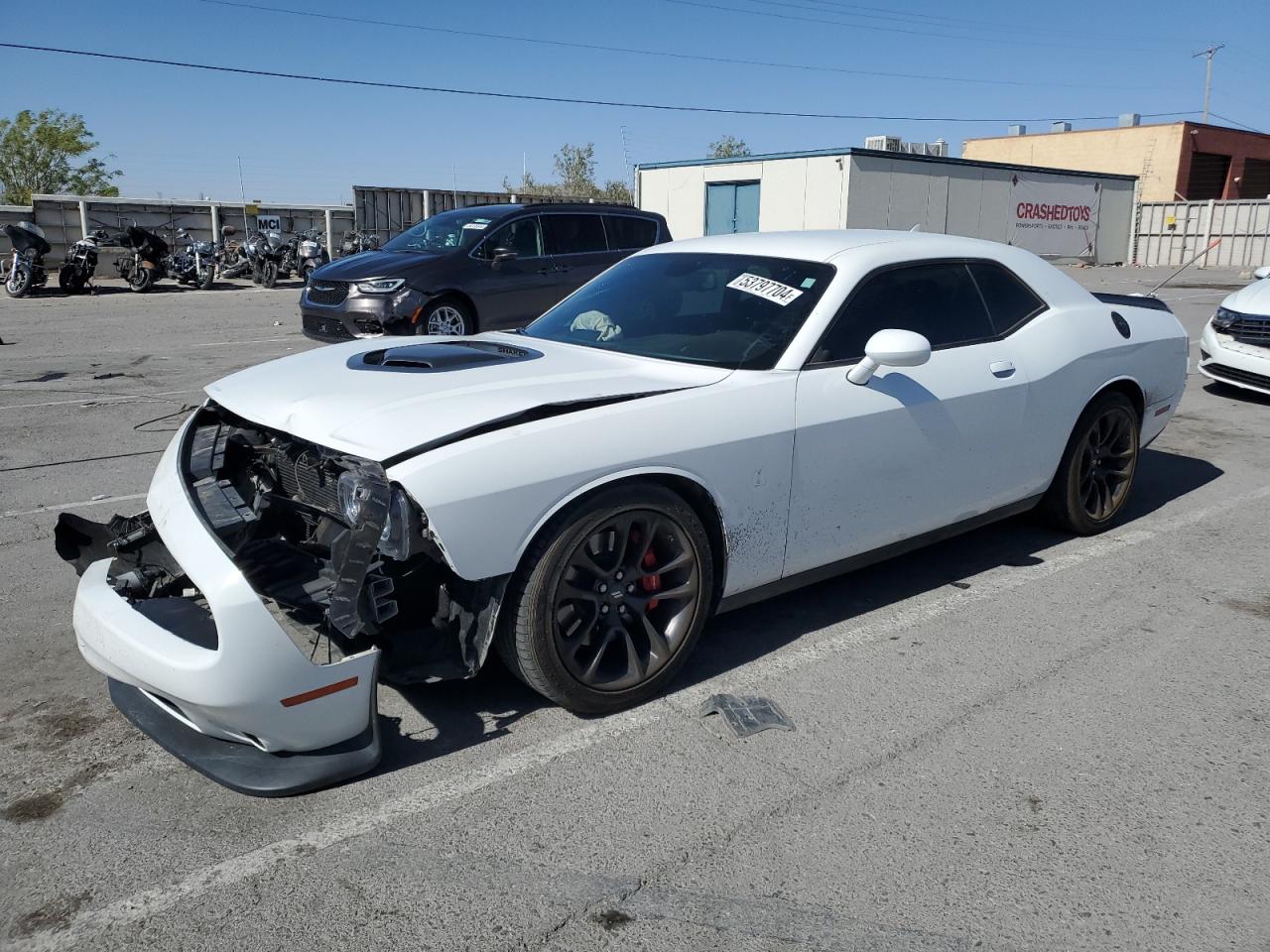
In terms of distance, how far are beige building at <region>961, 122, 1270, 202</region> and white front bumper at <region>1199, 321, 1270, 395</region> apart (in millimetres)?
39969

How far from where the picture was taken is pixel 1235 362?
9.45 metres

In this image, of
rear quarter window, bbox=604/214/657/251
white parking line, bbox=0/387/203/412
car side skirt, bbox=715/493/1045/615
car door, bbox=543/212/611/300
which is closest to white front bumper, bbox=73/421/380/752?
car side skirt, bbox=715/493/1045/615

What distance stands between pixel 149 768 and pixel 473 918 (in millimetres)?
1294

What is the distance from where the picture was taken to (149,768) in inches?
124

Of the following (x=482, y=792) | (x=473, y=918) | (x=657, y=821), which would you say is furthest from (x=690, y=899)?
(x=482, y=792)

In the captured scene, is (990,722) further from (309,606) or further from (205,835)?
(205,835)

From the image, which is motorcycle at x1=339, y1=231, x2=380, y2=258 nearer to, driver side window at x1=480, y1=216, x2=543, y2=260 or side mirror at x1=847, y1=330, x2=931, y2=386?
driver side window at x1=480, y1=216, x2=543, y2=260

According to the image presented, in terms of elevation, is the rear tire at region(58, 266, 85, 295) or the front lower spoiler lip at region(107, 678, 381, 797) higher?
the rear tire at region(58, 266, 85, 295)

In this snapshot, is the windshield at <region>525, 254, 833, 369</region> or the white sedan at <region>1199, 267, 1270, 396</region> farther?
the white sedan at <region>1199, 267, 1270, 396</region>

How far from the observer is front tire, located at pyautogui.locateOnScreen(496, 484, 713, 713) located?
3205 millimetres

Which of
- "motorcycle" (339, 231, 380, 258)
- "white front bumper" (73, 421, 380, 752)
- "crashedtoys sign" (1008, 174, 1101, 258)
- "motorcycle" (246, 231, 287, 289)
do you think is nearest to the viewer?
"white front bumper" (73, 421, 380, 752)

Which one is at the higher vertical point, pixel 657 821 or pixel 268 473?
pixel 268 473

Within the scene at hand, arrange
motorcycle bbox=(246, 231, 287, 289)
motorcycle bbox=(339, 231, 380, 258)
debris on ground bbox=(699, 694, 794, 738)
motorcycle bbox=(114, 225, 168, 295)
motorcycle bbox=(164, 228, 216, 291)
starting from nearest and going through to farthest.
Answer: debris on ground bbox=(699, 694, 794, 738) < motorcycle bbox=(114, 225, 168, 295) < motorcycle bbox=(164, 228, 216, 291) < motorcycle bbox=(246, 231, 287, 289) < motorcycle bbox=(339, 231, 380, 258)

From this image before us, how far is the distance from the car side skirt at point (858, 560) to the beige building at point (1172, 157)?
46.1 metres
